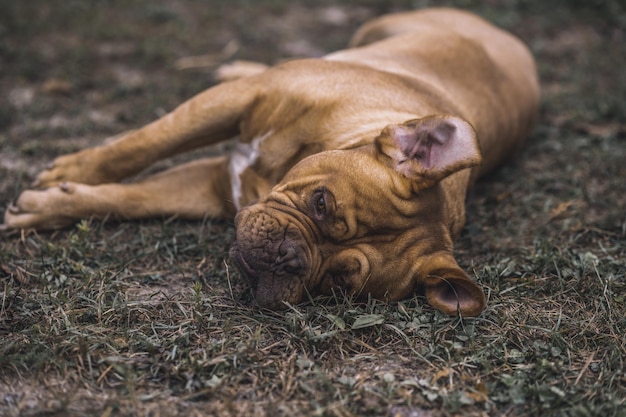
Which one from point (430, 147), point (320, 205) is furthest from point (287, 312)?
point (430, 147)

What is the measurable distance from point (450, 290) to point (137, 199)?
210 centimetres

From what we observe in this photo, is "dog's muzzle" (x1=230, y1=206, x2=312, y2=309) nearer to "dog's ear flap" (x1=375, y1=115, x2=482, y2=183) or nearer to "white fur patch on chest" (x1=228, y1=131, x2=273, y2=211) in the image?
"dog's ear flap" (x1=375, y1=115, x2=482, y2=183)

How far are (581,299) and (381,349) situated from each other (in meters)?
1.24

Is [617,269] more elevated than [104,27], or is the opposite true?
[104,27]

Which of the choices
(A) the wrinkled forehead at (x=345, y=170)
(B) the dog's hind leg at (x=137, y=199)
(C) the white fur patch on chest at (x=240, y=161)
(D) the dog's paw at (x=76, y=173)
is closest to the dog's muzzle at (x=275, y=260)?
(A) the wrinkled forehead at (x=345, y=170)

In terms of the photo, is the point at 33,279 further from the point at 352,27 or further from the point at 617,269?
the point at 352,27

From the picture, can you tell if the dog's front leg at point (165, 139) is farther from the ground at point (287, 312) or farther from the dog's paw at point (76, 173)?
the ground at point (287, 312)

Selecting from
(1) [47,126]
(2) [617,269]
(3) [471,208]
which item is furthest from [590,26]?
(1) [47,126]

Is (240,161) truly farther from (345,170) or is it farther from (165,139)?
(345,170)

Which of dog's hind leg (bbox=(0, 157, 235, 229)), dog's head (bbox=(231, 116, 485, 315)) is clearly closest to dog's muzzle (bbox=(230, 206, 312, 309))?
dog's head (bbox=(231, 116, 485, 315))

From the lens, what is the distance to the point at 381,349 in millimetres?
3334

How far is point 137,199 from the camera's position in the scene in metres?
4.51

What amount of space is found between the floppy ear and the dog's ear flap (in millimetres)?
446

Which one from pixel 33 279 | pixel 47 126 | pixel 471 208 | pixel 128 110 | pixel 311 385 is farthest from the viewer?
pixel 128 110
